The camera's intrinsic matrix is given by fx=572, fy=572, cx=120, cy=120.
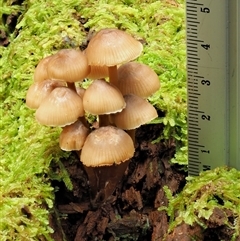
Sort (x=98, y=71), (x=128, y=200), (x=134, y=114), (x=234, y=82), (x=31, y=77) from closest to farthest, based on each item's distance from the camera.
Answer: (x=234, y=82) < (x=134, y=114) < (x=98, y=71) < (x=128, y=200) < (x=31, y=77)

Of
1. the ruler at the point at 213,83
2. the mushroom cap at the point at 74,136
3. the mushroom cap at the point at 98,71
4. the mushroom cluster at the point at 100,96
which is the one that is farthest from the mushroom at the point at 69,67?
the ruler at the point at 213,83

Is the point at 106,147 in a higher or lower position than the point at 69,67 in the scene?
lower

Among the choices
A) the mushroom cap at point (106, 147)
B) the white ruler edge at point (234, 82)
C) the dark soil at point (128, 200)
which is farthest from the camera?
the dark soil at point (128, 200)

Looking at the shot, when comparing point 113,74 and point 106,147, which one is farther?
point 113,74

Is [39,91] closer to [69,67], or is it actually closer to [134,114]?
[69,67]

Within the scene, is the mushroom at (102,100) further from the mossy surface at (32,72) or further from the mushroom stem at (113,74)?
the mossy surface at (32,72)

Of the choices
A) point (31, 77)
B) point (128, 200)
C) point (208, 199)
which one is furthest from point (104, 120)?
point (31, 77)

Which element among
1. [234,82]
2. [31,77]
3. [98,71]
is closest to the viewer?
[234,82]
